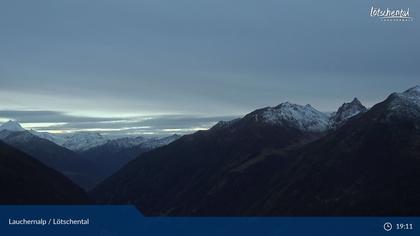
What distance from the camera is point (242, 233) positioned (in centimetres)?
4681

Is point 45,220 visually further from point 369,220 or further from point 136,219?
point 369,220

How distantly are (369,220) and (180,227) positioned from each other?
1600cm

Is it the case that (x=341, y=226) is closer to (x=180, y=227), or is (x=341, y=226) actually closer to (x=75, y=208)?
(x=180, y=227)

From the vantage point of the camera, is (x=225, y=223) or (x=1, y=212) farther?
(x=1, y=212)

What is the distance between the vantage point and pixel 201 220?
46.5 metres

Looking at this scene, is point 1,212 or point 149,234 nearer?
point 149,234

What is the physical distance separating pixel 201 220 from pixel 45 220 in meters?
13.1

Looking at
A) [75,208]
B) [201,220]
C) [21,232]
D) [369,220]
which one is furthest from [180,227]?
[369,220]

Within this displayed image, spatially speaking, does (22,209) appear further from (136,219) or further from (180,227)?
(180,227)

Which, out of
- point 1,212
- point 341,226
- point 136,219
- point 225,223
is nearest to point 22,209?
point 1,212

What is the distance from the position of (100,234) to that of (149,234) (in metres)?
4.39

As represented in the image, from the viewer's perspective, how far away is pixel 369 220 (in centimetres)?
4747

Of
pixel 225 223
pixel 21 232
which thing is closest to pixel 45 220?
pixel 21 232

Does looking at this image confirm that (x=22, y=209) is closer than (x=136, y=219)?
No
